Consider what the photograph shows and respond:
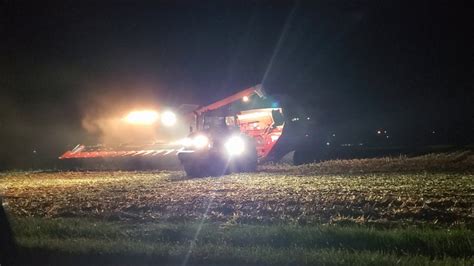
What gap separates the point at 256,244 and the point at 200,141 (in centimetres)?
1393

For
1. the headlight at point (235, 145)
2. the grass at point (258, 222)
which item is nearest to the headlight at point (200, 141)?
the headlight at point (235, 145)

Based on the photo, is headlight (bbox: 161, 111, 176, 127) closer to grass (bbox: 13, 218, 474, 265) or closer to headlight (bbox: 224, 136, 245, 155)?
headlight (bbox: 224, 136, 245, 155)

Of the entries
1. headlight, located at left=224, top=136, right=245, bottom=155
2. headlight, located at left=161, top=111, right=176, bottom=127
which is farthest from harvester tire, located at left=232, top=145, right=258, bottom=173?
headlight, located at left=161, top=111, right=176, bottom=127

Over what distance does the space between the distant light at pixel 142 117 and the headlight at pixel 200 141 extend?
12.1m

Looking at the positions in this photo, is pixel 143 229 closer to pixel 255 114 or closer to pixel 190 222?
pixel 190 222

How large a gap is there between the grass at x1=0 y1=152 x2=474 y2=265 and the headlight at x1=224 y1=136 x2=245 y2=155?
4.43 meters

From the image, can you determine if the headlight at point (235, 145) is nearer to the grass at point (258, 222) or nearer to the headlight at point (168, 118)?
the grass at point (258, 222)

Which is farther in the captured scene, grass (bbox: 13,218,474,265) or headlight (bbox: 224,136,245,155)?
headlight (bbox: 224,136,245,155)

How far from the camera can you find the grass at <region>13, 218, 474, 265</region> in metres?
7.60

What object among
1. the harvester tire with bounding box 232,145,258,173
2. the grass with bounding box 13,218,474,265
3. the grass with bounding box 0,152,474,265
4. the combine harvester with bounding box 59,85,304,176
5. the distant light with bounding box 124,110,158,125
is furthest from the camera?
the distant light with bounding box 124,110,158,125

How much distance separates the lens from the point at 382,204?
11922 mm

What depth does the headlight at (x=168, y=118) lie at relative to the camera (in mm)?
30656

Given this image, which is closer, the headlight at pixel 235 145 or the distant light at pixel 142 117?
the headlight at pixel 235 145

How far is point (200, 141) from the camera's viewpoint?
74.1ft
